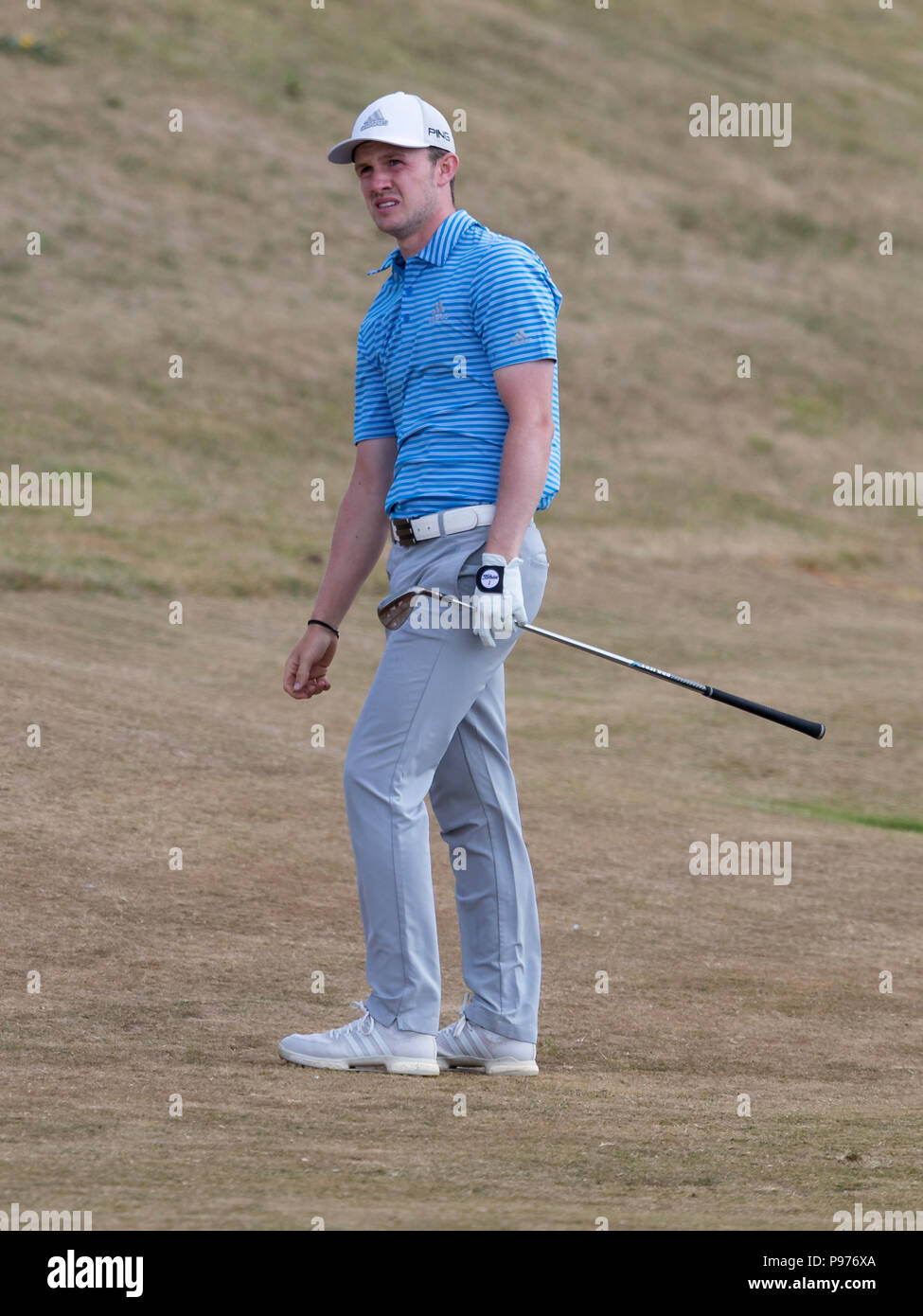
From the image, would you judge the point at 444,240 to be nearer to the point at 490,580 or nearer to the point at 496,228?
the point at 490,580

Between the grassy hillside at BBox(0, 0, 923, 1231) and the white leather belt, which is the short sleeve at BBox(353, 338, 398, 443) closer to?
the white leather belt

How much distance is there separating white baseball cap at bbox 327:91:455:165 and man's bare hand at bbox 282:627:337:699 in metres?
1.40

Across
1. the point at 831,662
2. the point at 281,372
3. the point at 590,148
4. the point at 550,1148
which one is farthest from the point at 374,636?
the point at 590,148

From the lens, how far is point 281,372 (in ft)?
84.4

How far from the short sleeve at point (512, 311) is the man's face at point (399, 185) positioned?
0.28m

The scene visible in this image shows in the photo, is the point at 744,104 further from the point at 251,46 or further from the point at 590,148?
the point at 251,46

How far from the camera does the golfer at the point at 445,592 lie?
5.02 meters

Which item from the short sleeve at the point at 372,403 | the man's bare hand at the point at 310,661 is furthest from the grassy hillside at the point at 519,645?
the short sleeve at the point at 372,403

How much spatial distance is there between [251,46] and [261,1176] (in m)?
37.6

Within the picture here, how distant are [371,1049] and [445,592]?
1.31 m

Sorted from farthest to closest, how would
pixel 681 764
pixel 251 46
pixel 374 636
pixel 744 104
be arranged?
pixel 744 104 → pixel 251 46 → pixel 374 636 → pixel 681 764

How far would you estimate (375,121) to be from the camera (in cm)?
516

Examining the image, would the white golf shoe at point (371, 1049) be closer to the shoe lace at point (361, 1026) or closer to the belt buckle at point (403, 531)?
the shoe lace at point (361, 1026)

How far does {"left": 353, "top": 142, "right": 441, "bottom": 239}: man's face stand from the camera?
5223 mm
